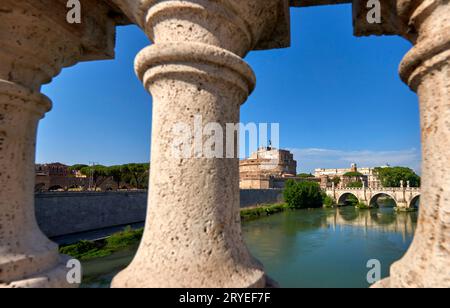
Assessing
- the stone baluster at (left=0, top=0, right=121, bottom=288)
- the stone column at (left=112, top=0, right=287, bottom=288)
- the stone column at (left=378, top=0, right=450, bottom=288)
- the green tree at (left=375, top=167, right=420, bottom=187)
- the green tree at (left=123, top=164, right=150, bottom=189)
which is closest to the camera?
the stone column at (left=378, top=0, right=450, bottom=288)

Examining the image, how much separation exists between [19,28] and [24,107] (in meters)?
0.45

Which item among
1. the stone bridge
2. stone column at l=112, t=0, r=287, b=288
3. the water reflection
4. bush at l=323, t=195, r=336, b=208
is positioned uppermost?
stone column at l=112, t=0, r=287, b=288

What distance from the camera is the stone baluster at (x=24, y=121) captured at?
167cm

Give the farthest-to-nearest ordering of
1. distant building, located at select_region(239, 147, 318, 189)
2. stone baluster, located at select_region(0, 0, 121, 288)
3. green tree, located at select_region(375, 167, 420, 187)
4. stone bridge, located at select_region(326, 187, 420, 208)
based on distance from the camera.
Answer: green tree, located at select_region(375, 167, 420, 187) < distant building, located at select_region(239, 147, 318, 189) < stone bridge, located at select_region(326, 187, 420, 208) < stone baluster, located at select_region(0, 0, 121, 288)

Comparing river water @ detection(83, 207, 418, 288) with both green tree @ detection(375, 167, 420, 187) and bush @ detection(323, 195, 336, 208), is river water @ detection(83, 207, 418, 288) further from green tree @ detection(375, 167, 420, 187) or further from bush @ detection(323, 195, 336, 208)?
green tree @ detection(375, 167, 420, 187)

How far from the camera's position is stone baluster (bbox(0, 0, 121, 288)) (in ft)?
5.47

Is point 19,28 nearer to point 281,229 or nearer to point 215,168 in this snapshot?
point 215,168

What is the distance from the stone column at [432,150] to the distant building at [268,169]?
45.1m

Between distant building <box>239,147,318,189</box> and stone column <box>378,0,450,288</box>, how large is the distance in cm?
4508

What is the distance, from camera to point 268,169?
56938 millimetres

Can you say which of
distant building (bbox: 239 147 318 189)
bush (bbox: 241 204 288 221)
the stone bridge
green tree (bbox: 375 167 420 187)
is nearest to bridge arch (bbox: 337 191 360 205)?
the stone bridge

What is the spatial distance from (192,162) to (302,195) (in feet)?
138

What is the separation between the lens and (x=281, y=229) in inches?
1020
